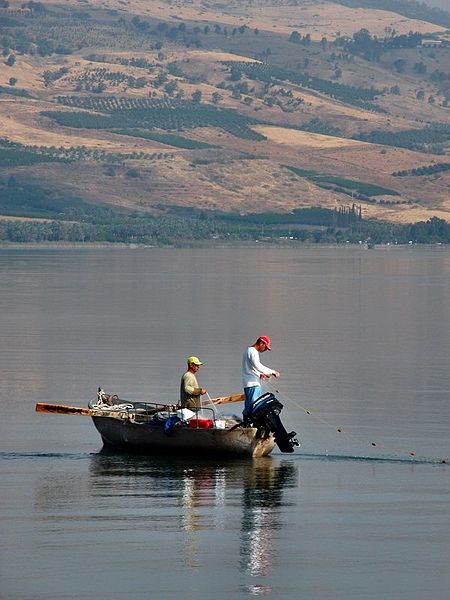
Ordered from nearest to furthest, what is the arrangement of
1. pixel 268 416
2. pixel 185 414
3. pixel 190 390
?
1. pixel 268 416
2. pixel 185 414
3. pixel 190 390

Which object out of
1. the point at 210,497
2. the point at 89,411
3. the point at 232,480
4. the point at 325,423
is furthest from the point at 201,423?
the point at 325,423

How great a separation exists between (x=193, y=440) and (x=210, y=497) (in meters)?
3.95

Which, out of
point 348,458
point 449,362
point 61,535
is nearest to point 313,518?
point 61,535

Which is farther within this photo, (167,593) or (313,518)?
(313,518)

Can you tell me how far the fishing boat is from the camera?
1324 inches

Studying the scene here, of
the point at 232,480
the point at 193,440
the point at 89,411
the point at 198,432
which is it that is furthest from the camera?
the point at 89,411

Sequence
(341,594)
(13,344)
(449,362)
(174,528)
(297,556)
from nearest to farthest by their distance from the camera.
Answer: (341,594) < (297,556) < (174,528) < (449,362) < (13,344)

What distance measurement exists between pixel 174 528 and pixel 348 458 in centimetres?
829

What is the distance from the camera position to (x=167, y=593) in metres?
23.4

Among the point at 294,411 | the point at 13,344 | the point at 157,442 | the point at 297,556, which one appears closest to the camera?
the point at 297,556

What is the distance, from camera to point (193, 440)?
111 feet

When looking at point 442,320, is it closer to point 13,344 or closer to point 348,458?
point 13,344

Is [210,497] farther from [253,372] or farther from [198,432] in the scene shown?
[253,372]

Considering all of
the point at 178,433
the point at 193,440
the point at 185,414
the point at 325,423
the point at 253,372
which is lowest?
the point at 325,423
